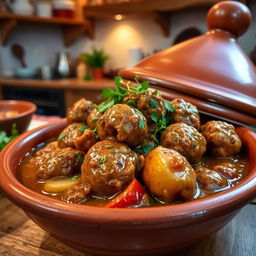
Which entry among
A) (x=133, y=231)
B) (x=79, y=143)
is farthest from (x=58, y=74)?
(x=133, y=231)

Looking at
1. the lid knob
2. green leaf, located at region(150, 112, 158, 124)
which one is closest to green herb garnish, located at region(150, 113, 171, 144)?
green leaf, located at region(150, 112, 158, 124)

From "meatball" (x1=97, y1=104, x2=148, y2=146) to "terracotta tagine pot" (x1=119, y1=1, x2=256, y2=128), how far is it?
0.88ft

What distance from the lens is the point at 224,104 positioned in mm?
879

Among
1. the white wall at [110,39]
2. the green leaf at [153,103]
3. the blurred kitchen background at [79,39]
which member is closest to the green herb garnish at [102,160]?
the green leaf at [153,103]

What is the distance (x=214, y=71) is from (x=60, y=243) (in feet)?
2.38

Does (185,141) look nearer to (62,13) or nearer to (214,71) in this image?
(214,71)

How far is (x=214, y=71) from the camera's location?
97 cm

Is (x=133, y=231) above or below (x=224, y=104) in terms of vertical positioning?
below

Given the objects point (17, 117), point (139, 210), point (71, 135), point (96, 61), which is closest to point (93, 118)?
point (71, 135)

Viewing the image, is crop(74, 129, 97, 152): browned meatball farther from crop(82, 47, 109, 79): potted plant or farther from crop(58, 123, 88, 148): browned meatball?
crop(82, 47, 109, 79): potted plant

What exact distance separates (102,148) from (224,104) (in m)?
0.44

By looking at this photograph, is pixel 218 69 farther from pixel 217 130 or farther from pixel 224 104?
pixel 217 130

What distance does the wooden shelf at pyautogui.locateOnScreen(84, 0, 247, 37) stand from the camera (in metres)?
3.03

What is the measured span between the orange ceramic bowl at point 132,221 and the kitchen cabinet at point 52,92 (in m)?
2.74
